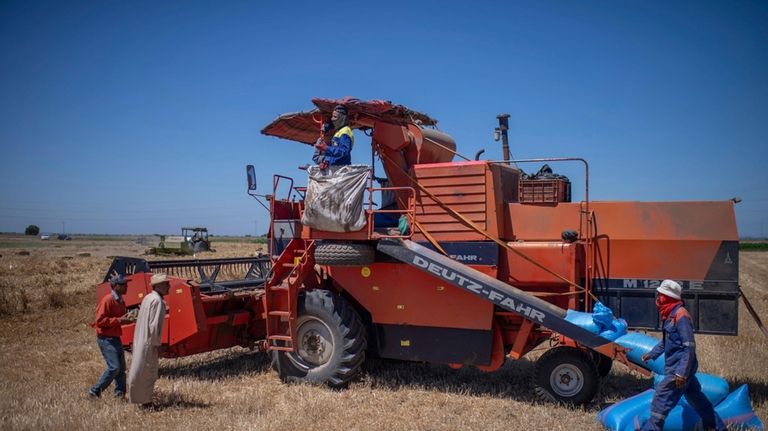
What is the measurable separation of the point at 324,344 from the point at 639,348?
4204 millimetres

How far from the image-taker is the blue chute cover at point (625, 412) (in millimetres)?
6141

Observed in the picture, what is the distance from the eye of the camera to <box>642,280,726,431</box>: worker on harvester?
561 centimetres

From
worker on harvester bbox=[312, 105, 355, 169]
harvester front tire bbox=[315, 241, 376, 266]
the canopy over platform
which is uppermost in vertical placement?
the canopy over platform

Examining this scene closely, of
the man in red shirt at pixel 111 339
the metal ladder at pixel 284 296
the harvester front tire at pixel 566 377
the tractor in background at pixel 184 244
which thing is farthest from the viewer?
the tractor in background at pixel 184 244

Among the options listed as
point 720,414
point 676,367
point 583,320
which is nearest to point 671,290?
point 676,367

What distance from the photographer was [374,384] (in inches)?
335

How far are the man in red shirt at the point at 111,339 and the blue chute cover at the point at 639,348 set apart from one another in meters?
6.08

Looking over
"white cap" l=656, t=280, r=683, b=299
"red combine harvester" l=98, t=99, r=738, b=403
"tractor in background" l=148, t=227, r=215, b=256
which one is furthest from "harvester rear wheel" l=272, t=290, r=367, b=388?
"tractor in background" l=148, t=227, r=215, b=256

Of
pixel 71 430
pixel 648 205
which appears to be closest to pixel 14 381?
pixel 71 430

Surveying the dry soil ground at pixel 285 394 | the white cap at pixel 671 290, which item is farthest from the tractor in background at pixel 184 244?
the white cap at pixel 671 290

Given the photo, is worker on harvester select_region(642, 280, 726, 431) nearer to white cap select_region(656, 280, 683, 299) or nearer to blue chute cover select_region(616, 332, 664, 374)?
white cap select_region(656, 280, 683, 299)

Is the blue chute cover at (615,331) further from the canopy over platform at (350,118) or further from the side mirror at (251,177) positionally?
the side mirror at (251,177)

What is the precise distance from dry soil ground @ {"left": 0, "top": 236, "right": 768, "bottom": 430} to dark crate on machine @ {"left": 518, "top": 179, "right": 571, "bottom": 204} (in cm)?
261

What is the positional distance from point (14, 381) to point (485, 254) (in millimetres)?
6667
